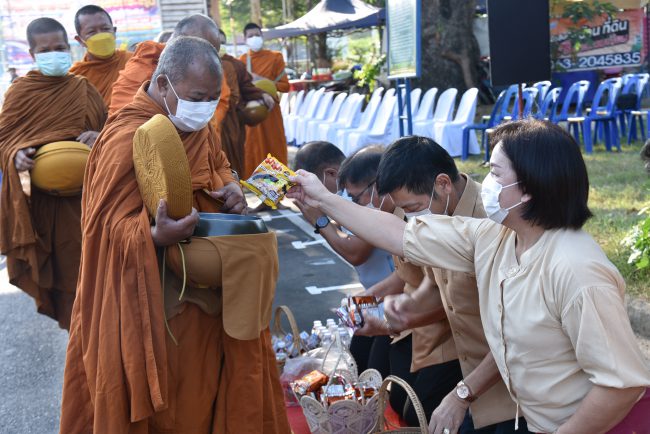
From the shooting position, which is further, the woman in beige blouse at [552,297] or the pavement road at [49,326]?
the pavement road at [49,326]

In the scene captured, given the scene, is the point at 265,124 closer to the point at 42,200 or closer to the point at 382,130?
the point at 382,130

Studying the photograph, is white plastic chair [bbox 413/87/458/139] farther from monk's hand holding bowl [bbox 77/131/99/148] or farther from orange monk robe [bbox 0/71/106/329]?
monk's hand holding bowl [bbox 77/131/99/148]

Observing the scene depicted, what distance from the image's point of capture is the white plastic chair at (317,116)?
49.6 feet

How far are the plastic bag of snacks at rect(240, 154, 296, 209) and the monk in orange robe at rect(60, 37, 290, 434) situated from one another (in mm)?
76

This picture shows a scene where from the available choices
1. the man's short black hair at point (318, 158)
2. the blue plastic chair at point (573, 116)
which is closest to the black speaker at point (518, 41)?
the man's short black hair at point (318, 158)

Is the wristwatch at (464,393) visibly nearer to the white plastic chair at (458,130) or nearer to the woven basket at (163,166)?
the woven basket at (163,166)

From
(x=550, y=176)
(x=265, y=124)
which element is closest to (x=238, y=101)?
(x=265, y=124)

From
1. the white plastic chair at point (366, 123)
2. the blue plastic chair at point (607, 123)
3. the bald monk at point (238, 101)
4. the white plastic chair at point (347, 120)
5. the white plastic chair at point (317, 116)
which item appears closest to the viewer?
the bald monk at point (238, 101)

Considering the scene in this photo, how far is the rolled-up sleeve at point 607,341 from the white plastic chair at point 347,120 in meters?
11.5

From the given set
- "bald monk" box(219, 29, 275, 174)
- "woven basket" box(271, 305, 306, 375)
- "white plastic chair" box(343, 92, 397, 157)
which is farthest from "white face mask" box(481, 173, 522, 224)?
"white plastic chair" box(343, 92, 397, 157)

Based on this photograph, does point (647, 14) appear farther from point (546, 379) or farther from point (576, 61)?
point (546, 379)

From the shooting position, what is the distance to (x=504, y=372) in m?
2.38

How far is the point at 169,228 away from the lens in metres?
2.48

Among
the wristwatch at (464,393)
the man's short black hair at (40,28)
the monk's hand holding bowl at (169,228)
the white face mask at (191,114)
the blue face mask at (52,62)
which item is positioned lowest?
the wristwatch at (464,393)
